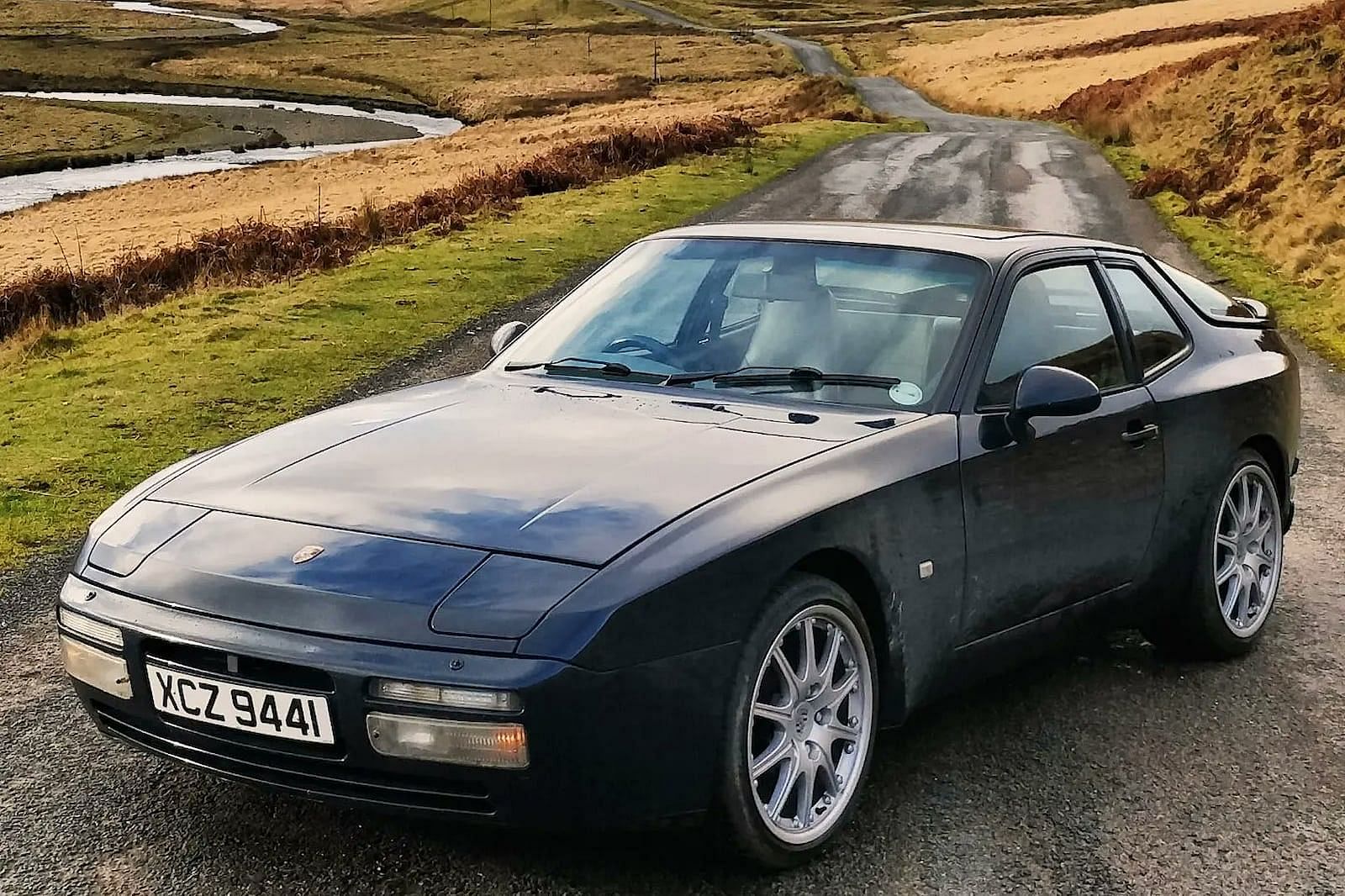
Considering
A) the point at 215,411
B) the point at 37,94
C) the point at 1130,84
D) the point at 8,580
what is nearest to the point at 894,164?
the point at 1130,84

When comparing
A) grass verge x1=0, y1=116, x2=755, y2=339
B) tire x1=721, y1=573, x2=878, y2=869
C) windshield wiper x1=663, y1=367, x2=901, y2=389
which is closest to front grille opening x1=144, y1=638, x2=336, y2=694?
tire x1=721, y1=573, x2=878, y2=869

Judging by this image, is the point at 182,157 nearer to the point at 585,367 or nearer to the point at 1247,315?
the point at 1247,315

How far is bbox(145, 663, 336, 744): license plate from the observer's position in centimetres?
314

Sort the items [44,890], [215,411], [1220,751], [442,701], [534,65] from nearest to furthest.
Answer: [442,701]
[44,890]
[1220,751]
[215,411]
[534,65]

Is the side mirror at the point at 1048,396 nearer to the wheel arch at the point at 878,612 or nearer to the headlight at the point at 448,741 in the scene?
the wheel arch at the point at 878,612

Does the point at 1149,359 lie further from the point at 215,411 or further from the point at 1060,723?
the point at 215,411

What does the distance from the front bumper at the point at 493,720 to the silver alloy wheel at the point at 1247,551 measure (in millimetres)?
2694

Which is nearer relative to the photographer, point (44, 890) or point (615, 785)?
point (615, 785)

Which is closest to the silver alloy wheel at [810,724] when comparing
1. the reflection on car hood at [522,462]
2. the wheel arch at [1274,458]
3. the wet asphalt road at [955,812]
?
the wet asphalt road at [955,812]

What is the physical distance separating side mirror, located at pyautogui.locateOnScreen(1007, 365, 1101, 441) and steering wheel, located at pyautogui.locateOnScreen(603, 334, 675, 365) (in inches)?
43.3

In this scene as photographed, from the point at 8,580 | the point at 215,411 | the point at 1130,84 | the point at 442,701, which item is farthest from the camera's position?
the point at 1130,84

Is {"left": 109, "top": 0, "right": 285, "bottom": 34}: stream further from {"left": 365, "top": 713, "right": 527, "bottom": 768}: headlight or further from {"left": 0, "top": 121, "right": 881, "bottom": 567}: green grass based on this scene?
{"left": 365, "top": 713, "right": 527, "bottom": 768}: headlight

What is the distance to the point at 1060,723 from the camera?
15.1 feet

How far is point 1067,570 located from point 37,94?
90.5 metres
